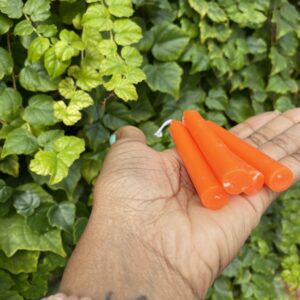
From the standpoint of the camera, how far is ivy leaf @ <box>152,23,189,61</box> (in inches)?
57.7

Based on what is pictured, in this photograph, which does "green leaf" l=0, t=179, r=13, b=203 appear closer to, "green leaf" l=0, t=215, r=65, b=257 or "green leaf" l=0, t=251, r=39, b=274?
"green leaf" l=0, t=215, r=65, b=257

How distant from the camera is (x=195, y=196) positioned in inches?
48.8

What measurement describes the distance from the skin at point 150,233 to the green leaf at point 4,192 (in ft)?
Answer: 0.87

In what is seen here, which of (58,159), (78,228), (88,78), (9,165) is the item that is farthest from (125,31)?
(78,228)

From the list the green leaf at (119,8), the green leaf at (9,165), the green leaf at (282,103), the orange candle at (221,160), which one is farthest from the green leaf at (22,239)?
the green leaf at (282,103)

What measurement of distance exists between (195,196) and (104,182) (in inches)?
10.2

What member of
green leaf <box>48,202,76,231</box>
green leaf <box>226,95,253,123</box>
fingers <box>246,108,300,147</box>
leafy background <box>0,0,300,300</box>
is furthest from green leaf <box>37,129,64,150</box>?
green leaf <box>226,95,253,123</box>

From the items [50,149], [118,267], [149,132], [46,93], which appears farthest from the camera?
[149,132]

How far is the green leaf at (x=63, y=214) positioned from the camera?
1295 mm

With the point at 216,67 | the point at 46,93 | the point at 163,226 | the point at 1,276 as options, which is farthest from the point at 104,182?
the point at 216,67

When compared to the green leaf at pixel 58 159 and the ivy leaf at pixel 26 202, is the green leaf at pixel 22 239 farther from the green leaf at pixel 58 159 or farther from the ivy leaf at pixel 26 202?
the green leaf at pixel 58 159

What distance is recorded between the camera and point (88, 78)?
1207 mm

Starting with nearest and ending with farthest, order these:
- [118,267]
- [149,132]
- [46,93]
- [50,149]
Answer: [118,267], [50,149], [46,93], [149,132]

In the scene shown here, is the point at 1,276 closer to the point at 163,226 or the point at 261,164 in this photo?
→ the point at 163,226
